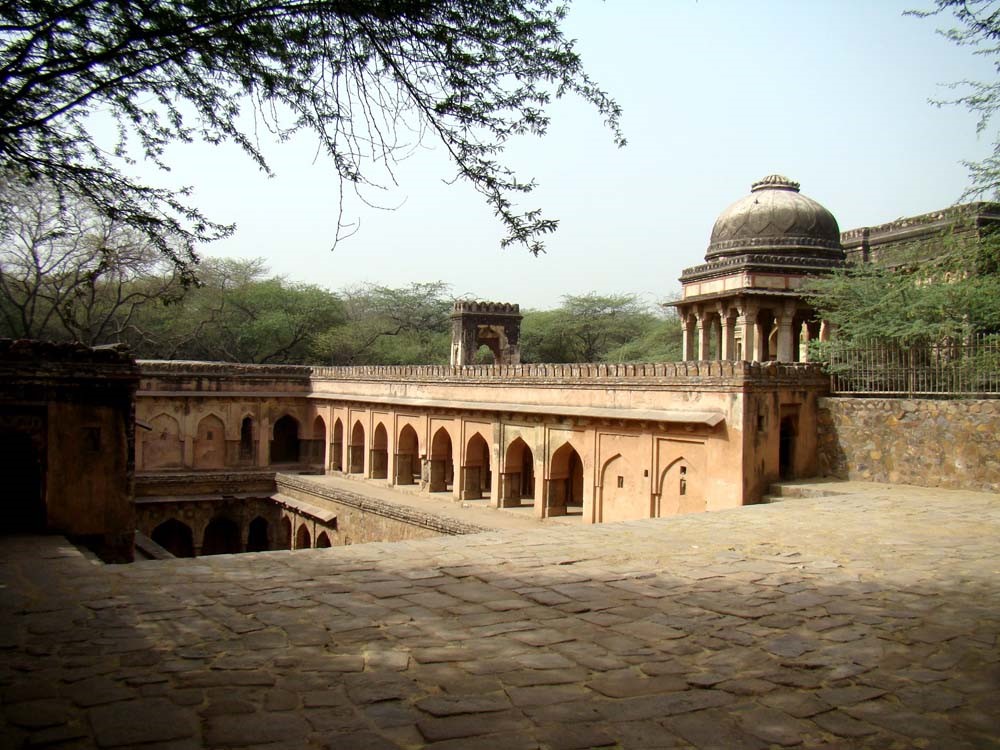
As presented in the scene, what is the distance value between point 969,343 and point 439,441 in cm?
1151

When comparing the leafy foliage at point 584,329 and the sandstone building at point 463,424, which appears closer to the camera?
the sandstone building at point 463,424

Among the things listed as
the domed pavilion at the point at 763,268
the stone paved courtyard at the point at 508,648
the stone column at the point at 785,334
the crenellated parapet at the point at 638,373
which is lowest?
the stone paved courtyard at the point at 508,648

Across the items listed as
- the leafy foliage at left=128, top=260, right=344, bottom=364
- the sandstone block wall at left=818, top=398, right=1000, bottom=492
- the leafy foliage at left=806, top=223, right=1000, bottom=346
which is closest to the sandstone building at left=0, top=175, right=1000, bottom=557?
the sandstone block wall at left=818, top=398, right=1000, bottom=492

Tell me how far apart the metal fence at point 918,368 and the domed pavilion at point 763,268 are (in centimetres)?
461

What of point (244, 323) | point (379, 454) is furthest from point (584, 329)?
point (379, 454)

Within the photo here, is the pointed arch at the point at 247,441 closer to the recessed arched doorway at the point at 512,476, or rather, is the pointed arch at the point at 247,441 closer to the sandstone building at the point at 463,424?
the sandstone building at the point at 463,424

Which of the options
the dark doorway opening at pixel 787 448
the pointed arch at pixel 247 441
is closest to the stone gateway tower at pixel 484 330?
the pointed arch at pixel 247 441

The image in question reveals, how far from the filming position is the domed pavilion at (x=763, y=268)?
17.9 meters

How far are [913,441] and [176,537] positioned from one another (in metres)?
18.3

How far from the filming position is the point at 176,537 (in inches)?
896

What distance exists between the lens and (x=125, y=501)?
10.1m

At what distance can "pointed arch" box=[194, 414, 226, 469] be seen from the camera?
80.2 ft

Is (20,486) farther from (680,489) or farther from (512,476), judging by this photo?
(512,476)

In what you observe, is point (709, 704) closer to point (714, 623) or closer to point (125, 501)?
point (714, 623)
